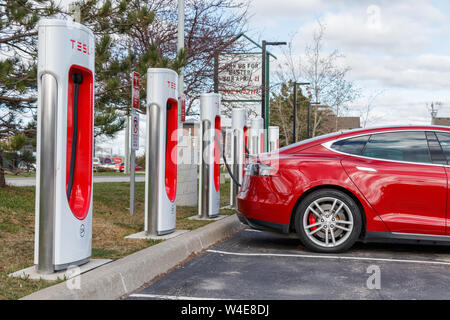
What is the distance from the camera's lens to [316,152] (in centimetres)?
646

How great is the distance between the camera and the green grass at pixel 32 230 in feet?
13.7

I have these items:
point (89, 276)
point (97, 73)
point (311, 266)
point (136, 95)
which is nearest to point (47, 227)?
point (89, 276)

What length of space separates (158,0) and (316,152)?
9.61 metres

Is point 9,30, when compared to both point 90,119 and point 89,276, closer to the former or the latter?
Answer: point 90,119

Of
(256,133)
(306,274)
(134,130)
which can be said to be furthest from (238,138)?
(306,274)

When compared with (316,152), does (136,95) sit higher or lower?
higher

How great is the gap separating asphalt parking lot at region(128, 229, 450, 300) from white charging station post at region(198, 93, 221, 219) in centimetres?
201

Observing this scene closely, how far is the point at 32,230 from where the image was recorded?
6777mm

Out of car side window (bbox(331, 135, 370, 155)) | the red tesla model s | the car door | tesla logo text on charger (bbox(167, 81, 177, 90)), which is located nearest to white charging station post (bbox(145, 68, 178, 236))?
tesla logo text on charger (bbox(167, 81, 177, 90))

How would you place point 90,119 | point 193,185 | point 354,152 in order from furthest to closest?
point 193,185 < point 354,152 < point 90,119

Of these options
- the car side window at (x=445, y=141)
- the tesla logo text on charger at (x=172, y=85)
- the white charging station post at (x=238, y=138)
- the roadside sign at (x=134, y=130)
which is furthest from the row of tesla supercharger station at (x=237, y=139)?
the car side window at (x=445, y=141)

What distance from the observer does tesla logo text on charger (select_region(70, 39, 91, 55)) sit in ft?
14.6

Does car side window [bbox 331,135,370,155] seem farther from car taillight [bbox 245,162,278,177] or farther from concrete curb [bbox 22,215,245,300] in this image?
concrete curb [bbox 22,215,245,300]

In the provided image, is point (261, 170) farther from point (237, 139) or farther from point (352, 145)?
point (237, 139)
